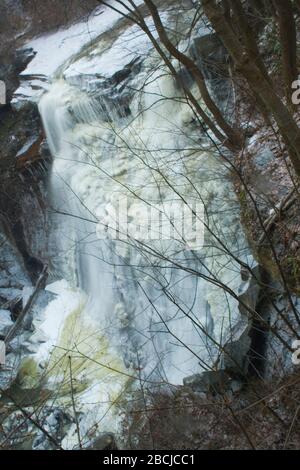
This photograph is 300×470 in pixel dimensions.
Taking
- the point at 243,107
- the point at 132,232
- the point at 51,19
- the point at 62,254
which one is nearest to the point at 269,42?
the point at 243,107

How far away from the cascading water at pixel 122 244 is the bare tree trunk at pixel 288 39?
3.81ft

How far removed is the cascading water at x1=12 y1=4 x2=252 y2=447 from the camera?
6.26 metres

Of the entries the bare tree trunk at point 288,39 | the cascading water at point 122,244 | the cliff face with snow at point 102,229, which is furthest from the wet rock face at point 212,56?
the bare tree trunk at point 288,39

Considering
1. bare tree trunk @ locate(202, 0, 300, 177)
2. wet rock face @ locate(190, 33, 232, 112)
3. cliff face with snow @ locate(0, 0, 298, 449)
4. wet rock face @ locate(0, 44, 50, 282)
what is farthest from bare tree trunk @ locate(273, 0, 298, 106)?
wet rock face @ locate(0, 44, 50, 282)

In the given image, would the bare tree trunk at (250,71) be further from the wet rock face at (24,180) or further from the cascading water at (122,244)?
the wet rock face at (24,180)

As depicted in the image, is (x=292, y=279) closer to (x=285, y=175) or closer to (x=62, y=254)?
(x=285, y=175)

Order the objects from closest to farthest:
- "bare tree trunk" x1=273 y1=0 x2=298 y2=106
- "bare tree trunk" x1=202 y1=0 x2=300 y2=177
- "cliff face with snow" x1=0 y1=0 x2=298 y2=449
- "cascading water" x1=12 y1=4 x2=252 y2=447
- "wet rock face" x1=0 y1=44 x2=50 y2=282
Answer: "bare tree trunk" x1=202 y1=0 x2=300 y2=177 → "bare tree trunk" x1=273 y1=0 x2=298 y2=106 → "cliff face with snow" x1=0 y1=0 x2=298 y2=449 → "cascading water" x1=12 y1=4 x2=252 y2=447 → "wet rock face" x1=0 y1=44 x2=50 y2=282

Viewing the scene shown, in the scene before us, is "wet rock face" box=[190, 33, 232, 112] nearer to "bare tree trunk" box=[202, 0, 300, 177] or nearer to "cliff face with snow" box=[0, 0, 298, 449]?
"cliff face with snow" box=[0, 0, 298, 449]

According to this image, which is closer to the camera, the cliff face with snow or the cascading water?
the cliff face with snow

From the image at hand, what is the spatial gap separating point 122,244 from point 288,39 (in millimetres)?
4116

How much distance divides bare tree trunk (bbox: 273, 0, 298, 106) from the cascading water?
45.7 inches

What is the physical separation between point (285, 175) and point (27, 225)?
735 centimetres

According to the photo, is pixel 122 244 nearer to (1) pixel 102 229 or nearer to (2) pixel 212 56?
(1) pixel 102 229

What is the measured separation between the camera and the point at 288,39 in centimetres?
462
